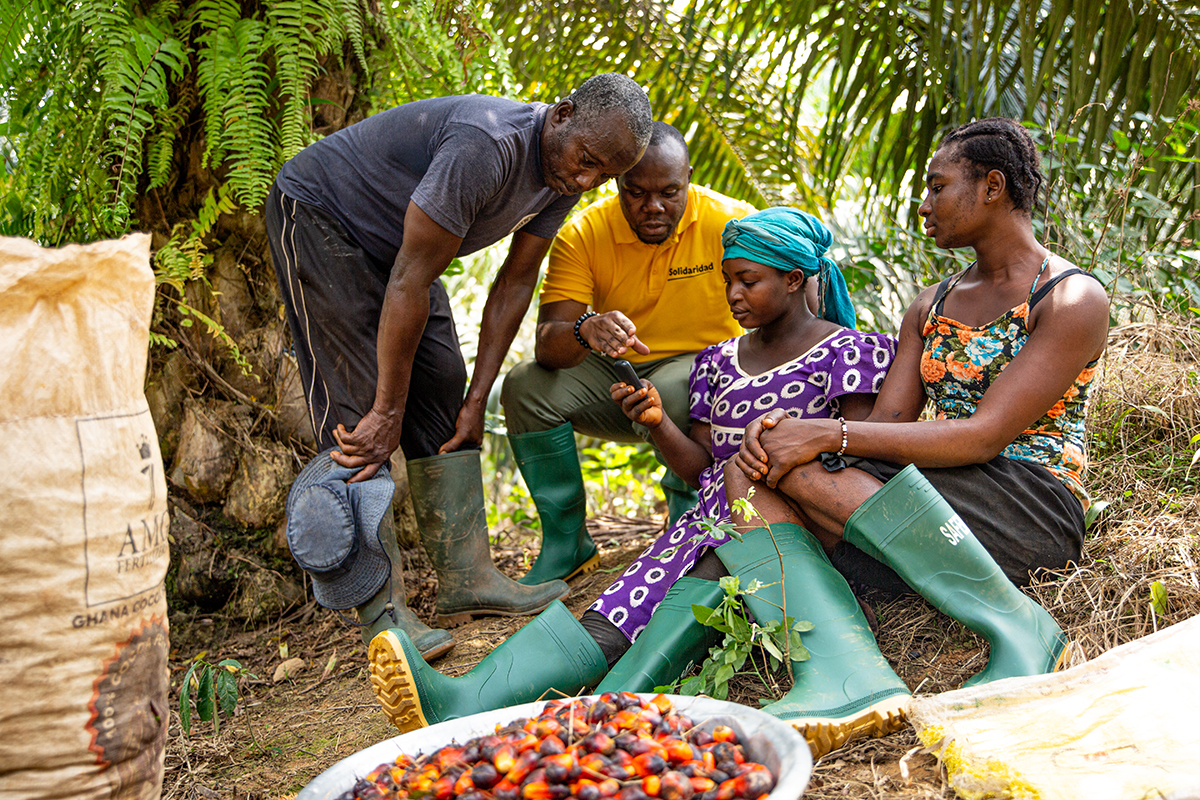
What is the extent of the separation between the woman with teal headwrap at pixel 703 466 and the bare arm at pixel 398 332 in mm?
585

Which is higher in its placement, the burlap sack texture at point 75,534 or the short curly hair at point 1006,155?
the short curly hair at point 1006,155

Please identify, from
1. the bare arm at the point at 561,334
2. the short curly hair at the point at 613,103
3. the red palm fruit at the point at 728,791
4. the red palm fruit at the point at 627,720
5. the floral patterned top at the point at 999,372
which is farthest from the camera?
the bare arm at the point at 561,334

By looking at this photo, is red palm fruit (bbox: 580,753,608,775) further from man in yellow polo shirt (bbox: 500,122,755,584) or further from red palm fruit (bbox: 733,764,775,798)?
man in yellow polo shirt (bbox: 500,122,755,584)

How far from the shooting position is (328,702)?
2512 millimetres

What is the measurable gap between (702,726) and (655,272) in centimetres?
190

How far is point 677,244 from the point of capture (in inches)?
123

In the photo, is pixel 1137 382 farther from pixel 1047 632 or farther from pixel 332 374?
pixel 332 374

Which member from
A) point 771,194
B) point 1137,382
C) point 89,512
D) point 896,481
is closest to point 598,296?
point 771,194

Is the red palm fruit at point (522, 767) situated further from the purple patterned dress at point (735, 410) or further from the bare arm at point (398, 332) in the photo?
the bare arm at point (398, 332)

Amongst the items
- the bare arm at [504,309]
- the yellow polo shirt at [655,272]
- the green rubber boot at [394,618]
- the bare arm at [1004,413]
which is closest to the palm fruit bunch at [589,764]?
the bare arm at [1004,413]

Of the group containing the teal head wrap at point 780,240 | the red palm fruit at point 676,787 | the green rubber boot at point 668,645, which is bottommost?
the green rubber boot at point 668,645

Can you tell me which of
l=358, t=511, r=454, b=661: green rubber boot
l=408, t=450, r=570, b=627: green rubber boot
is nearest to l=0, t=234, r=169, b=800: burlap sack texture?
l=358, t=511, r=454, b=661: green rubber boot

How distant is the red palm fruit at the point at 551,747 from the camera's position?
4.54 feet

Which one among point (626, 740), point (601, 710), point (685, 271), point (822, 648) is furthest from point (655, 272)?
point (626, 740)
